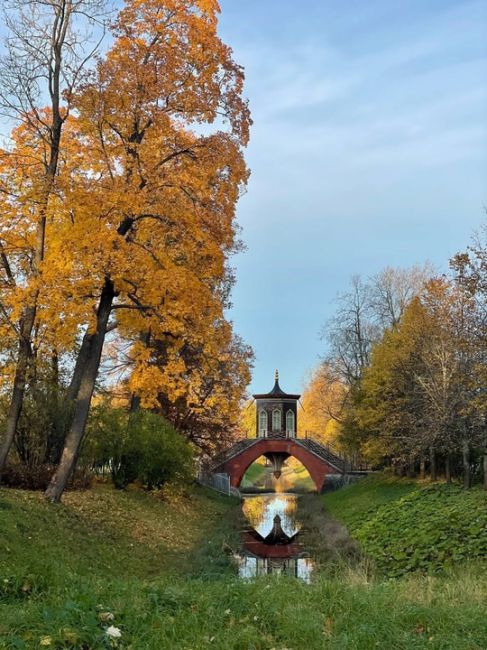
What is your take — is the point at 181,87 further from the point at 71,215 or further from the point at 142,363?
the point at 142,363

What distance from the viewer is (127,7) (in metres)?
13.4

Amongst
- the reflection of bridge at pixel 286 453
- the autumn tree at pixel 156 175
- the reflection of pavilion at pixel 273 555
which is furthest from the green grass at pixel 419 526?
the reflection of bridge at pixel 286 453

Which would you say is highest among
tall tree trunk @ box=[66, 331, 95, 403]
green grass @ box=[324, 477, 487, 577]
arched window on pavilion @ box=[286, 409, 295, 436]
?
arched window on pavilion @ box=[286, 409, 295, 436]

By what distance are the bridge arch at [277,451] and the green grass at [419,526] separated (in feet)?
52.0

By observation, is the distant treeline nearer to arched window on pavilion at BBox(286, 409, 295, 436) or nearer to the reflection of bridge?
the reflection of bridge

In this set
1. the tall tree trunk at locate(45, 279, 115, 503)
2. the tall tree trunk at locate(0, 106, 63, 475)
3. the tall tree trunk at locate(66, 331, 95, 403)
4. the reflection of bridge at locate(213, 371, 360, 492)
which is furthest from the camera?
the reflection of bridge at locate(213, 371, 360, 492)

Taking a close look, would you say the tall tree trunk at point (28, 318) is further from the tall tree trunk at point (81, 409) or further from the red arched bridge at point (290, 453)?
the red arched bridge at point (290, 453)

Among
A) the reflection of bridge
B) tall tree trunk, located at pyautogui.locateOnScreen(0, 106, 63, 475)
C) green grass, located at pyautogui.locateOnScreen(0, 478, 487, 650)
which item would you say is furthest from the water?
the reflection of bridge

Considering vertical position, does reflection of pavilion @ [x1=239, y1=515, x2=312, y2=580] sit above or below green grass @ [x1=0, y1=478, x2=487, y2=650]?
below

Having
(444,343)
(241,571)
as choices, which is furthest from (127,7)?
(444,343)

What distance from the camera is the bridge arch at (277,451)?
145 ft

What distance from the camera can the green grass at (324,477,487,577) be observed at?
479 inches

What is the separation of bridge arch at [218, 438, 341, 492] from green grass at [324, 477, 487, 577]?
15.9 m

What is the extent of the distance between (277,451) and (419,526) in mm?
31596
